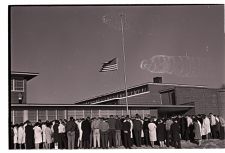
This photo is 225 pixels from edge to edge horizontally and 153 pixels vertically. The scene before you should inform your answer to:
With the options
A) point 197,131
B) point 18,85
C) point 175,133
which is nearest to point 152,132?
point 175,133

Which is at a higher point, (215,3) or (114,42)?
(215,3)

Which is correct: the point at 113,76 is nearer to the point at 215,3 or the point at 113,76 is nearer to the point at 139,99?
the point at 139,99

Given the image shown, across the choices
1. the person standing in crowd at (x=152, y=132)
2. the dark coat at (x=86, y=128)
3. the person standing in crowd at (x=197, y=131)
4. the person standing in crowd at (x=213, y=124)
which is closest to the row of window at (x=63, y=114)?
the dark coat at (x=86, y=128)

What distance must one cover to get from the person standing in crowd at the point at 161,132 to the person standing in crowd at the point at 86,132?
249 cm

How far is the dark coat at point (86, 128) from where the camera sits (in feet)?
59.3

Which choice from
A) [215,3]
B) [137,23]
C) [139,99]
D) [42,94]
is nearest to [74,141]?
[42,94]

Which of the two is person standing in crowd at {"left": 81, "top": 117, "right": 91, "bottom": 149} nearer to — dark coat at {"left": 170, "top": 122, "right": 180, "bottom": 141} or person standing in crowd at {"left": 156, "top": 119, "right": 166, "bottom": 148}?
person standing in crowd at {"left": 156, "top": 119, "right": 166, "bottom": 148}

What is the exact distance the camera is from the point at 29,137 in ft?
59.0

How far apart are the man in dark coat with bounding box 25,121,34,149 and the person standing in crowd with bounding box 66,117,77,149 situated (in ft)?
4.18

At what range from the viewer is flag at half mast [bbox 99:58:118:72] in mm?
18875
